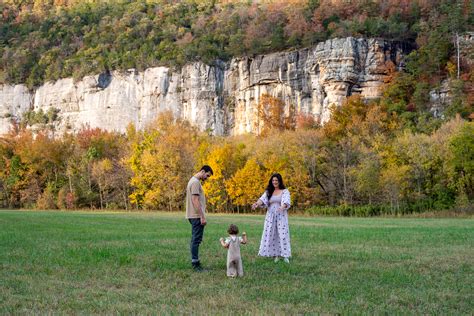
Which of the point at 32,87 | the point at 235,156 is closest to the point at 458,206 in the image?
the point at 235,156

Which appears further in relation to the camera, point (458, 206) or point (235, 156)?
point (235, 156)

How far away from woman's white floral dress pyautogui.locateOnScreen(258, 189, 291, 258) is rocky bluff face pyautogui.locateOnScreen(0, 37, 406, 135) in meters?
73.7

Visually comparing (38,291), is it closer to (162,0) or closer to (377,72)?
(377,72)

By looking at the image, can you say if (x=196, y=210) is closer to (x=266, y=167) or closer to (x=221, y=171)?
(x=266, y=167)

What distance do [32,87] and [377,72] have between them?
238 ft

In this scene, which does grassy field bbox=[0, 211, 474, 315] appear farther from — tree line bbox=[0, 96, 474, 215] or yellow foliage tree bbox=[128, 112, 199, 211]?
yellow foliage tree bbox=[128, 112, 199, 211]

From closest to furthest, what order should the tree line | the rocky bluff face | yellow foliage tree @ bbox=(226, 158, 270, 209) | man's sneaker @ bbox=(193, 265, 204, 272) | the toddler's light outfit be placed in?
the toddler's light outfit → man's sneaker @ bbox=(193, 265, 204, 272) → the tree line → yellow foliage tree @ bbox=(226, 158, 270, 209) → the rocky bluff face

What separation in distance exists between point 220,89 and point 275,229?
86752mm

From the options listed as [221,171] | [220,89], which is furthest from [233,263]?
[220,89]

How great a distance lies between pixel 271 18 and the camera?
107 meters

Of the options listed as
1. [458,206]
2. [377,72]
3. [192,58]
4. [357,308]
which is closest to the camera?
[357,308]

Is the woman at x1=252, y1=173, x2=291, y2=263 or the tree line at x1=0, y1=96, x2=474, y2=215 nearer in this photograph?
the woman at x1=252, y1=173, x2=291, y2=263

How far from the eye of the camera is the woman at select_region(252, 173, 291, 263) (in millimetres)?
12773

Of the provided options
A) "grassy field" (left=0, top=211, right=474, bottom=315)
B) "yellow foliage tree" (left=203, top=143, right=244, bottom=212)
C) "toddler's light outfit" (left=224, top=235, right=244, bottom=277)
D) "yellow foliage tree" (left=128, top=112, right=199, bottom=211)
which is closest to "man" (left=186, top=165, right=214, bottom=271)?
"grassy field" (left=0, top=211, right=474, bottom=315)
